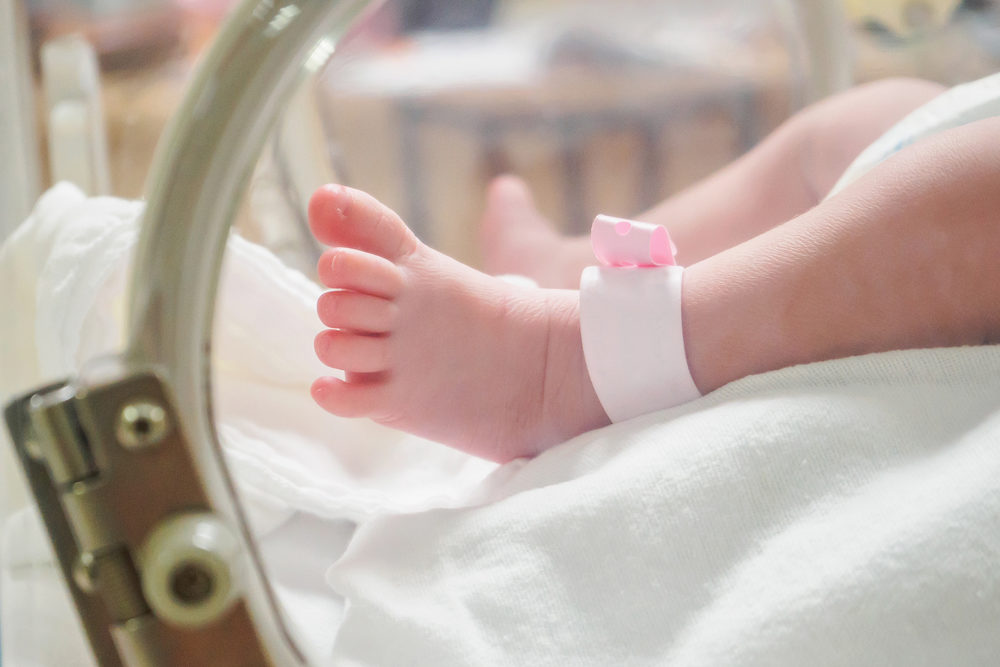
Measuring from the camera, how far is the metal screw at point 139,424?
24 cm

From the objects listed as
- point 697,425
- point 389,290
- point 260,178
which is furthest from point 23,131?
point 697,425

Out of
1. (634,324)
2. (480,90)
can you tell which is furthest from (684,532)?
(480,90)

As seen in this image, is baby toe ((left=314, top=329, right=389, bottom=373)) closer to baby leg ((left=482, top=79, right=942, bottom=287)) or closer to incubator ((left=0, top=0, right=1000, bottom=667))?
incubator ((left=0, top=0, right=1000, bottom=667))

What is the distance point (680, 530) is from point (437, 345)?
7.1 inches

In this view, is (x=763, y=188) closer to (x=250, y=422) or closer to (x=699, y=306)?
(x=699, y=306)

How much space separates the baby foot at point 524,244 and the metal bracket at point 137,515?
429 millimetres

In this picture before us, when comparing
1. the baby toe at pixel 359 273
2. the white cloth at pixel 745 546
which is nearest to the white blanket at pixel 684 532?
the white cloth at pixel 745 546

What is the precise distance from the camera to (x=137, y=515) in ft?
0.80

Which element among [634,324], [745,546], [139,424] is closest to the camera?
[139,424]

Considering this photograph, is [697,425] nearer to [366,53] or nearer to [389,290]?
[389,290]

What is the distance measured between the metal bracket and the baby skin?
232 millimetres

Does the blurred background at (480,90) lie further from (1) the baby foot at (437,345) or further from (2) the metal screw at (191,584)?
(2) the metal screw at (191,584)

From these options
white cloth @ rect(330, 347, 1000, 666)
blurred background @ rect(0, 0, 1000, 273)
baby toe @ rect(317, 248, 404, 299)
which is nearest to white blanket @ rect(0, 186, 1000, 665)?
white cloth @ rect(330, 347, 1000, 666)

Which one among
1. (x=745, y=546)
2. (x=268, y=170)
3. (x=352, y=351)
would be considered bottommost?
(x=745, y=546)
